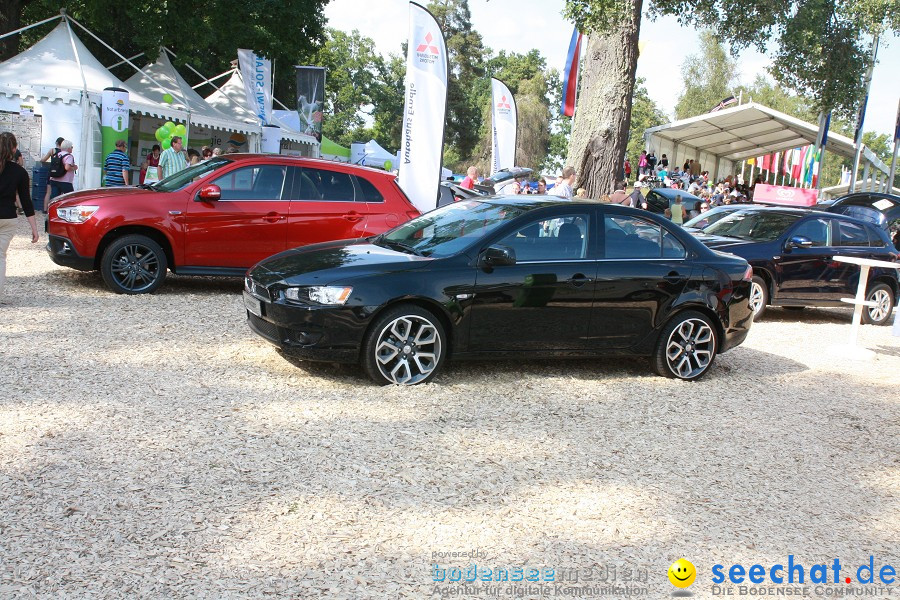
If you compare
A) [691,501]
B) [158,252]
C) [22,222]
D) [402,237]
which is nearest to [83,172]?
[22,222]

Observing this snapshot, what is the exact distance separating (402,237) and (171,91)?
17999 millimetres

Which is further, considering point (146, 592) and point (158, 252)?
point (158, 252)

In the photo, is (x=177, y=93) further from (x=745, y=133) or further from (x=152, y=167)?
(x=745, y=133)

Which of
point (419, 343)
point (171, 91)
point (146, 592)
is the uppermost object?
point (171, 91)

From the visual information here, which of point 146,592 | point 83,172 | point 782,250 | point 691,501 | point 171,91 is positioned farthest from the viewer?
point 171,91

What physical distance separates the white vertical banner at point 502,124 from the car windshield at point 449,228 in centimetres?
1521

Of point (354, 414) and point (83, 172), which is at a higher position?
point (83, 172)

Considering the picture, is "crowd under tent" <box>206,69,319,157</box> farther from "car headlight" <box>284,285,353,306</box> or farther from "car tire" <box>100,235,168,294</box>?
"car headlight" <box>284,285,353,306</box>

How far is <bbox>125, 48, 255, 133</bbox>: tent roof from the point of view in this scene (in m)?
22.8

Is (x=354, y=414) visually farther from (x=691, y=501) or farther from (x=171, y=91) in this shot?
(x=171, y=91)

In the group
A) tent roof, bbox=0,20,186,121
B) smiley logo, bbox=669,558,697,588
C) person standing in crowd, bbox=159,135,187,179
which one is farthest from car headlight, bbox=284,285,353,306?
tent roof, bbox=0,20,186,121

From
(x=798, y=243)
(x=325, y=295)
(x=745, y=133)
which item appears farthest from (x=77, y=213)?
(x=745, y=133)

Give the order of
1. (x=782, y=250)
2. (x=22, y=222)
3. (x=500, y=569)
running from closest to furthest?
(x=500, y=569), (x=782, y=250), (x=22, y=222)

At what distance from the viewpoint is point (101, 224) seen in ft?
30.5
